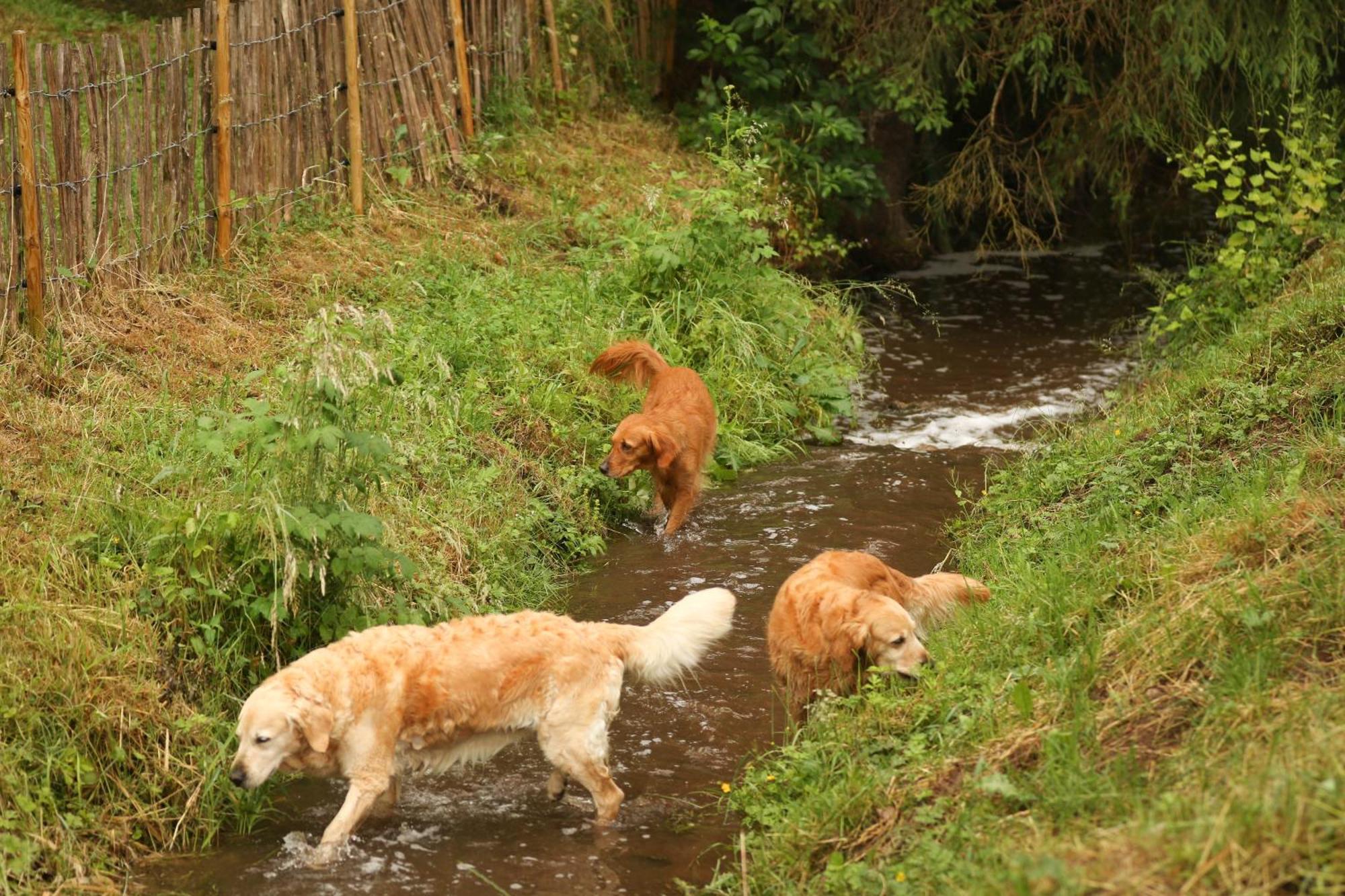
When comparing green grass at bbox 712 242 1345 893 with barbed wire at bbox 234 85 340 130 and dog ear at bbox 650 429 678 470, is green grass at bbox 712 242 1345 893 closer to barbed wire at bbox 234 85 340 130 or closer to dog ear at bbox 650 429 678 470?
dog ear at bbox 650 429 678 470

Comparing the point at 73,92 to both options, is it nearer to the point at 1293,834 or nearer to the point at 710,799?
the point at 710,799

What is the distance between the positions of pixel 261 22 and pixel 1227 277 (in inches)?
293

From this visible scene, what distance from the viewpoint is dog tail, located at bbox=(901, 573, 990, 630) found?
621 cm

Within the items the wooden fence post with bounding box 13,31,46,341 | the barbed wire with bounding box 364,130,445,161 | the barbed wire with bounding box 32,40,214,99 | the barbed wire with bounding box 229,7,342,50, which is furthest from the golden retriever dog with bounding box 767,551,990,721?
the barbed wire with bounding box 364,130,445,161

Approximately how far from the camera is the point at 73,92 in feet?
26.1

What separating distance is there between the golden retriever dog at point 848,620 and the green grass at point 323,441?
5.48 ft

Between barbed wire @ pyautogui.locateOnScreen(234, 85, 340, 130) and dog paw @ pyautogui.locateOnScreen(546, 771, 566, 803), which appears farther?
barbed wire @ pyautogui.locateOnScreen(234, 85, 340, 130)

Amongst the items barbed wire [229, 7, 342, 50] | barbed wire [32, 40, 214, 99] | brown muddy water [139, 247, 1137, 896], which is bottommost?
brown muddy water [139, 247, 1137, 896]

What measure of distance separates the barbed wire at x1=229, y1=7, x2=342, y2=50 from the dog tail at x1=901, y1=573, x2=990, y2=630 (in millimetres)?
6126

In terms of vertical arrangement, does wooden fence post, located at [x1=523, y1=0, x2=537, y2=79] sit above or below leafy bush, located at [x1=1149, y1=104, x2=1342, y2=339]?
above

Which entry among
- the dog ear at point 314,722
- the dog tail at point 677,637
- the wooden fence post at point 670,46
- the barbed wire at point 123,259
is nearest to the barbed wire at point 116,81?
the barbed wire at point 123,259

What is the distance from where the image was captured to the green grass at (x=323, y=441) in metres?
5.25

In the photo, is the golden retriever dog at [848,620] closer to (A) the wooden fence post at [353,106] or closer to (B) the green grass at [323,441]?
(B) the green grass at [323,441]

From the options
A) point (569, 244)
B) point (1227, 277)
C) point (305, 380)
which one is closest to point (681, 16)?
point (569, 244)
